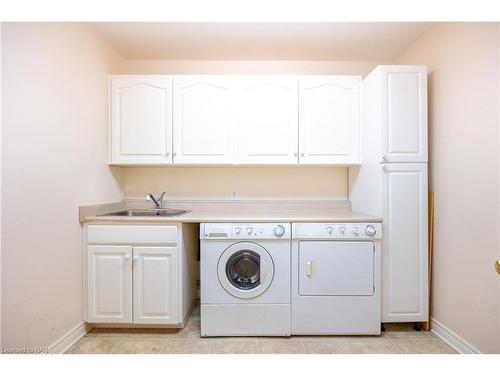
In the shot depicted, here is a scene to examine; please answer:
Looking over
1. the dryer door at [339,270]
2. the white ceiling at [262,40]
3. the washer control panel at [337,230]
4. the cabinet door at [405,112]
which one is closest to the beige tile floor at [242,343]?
the dryer door at [339,270]

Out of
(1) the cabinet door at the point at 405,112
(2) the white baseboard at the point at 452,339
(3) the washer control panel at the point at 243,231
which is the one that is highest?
(1) the cabinet door at the point at 405,112

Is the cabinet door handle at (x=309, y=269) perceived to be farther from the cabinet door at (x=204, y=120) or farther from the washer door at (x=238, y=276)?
the cabinet door at (x=204, y=120)

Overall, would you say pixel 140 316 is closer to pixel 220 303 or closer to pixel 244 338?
pixel 220 303

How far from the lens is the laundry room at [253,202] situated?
151cm

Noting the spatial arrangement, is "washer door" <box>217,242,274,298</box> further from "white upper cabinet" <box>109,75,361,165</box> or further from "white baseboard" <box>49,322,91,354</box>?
"white baseboard" <box>49,322,91,354</box>

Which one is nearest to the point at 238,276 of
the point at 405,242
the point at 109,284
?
the point at 109,284

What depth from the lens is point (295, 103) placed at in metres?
2.21

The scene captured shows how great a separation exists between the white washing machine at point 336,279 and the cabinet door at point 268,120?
2.36ft

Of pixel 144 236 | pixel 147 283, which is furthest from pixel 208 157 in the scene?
pixel 147 283

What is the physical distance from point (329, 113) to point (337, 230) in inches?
40.5

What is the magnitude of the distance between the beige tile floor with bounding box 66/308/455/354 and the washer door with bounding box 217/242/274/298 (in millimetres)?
348

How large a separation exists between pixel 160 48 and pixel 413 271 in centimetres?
288

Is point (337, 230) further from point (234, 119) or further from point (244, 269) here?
point (234, 119)

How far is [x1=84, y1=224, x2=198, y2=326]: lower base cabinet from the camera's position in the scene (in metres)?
1.88
